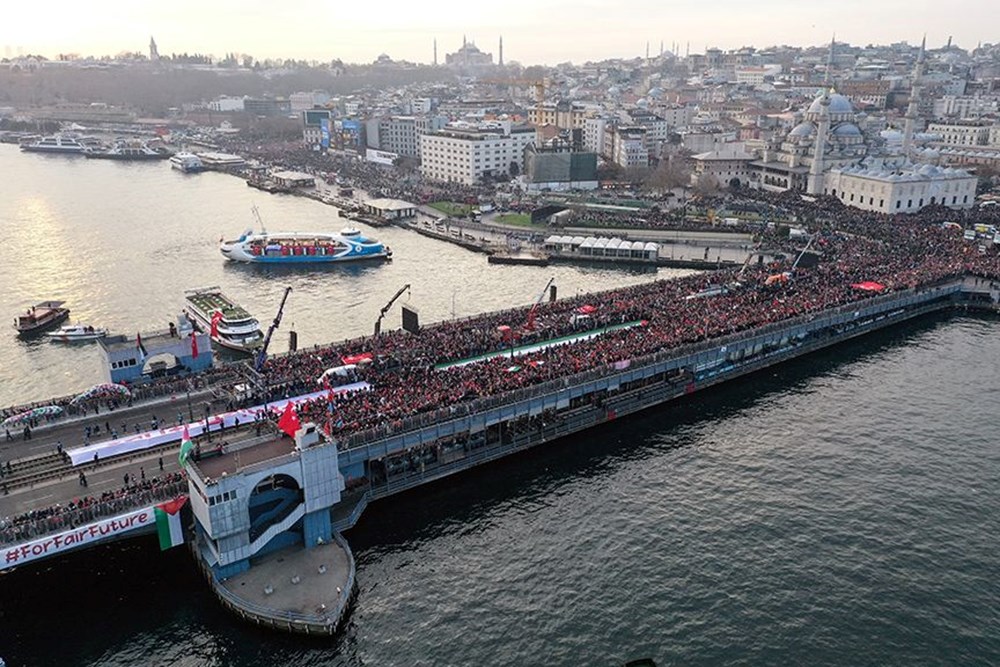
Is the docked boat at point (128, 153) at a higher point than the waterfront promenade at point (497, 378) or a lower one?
higher

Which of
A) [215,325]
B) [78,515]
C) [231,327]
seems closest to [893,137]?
[231,327]

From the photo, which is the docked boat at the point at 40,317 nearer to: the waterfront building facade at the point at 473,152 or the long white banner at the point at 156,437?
the long white banner at the point at 156,437

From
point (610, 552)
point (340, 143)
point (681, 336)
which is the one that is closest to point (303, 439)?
point (610, 552)

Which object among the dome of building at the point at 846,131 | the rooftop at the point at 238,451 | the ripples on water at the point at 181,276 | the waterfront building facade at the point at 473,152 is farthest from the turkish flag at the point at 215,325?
the dome of building at the point at 846,131

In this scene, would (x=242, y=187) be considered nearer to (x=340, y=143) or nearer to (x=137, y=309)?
(x=340, y=143)

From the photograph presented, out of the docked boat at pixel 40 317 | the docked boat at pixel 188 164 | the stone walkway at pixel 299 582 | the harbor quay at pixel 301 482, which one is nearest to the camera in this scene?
the stone walkway at pixel 299 582

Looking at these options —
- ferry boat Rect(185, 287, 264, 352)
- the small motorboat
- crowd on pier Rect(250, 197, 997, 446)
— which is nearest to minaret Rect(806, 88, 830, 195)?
crowd on pier Rect(250, 197, 997, 446)

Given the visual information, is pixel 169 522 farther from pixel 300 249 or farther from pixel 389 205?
pixel 389 205

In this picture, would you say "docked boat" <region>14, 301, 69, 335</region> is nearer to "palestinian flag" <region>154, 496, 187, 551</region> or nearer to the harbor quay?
the harbor quay
